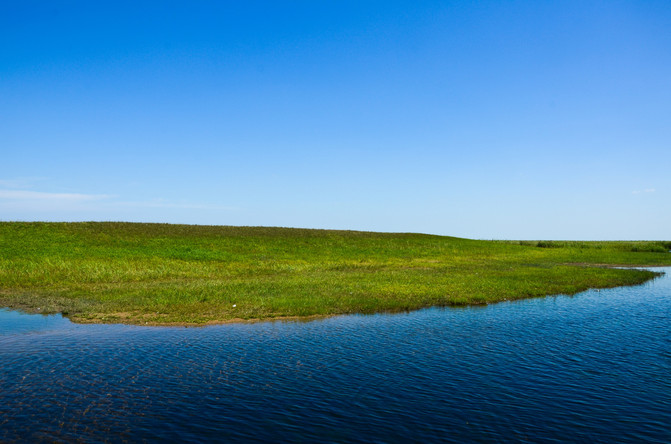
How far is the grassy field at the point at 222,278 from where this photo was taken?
32125 mm

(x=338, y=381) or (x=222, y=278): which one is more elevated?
(x=222, y=278)

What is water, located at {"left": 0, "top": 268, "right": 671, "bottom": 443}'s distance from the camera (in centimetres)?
1402

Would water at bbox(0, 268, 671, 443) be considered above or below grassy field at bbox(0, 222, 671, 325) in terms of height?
below

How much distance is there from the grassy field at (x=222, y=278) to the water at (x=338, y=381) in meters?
4.07

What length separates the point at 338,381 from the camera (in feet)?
59.6

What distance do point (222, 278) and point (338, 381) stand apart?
3166 centimetres

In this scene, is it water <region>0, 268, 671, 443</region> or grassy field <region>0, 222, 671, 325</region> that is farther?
grassy field <region>0, 222, 671, 325</region>

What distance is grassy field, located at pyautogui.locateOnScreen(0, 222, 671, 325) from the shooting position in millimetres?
32125

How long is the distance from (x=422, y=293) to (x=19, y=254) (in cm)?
4896

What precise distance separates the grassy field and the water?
4068mm

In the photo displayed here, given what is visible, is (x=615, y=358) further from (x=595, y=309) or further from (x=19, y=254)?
(x=19, y=254)

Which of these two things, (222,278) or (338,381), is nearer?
(338,381)

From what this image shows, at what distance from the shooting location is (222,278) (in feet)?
156

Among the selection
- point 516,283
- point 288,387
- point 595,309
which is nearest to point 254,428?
point 288,387
